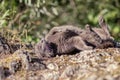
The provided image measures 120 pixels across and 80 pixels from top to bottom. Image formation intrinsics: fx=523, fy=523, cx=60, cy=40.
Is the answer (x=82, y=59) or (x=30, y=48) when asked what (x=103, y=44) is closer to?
(x=82, y=59)

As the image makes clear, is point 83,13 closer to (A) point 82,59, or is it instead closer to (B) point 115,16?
(B) point 115,16

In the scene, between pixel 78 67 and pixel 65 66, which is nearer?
pixel 78 67

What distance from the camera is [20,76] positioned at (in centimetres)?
480

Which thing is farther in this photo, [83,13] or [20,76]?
[83,13]

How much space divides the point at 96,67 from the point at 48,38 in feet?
2.97

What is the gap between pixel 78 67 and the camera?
4.69 meters

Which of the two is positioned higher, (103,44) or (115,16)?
(103,44)

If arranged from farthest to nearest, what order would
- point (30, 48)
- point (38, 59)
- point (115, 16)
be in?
point (115, 16), point (30, 48), point (38, 59)

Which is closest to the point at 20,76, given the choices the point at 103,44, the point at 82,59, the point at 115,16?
the point at 82,59

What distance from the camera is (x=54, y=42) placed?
5.32 metres

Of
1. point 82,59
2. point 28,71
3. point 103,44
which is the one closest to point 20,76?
point 28,71

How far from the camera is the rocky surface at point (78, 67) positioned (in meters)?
4.48

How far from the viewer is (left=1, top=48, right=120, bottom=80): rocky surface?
4.48 meters

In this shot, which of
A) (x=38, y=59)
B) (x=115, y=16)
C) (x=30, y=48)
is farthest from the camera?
(x=115, y=16)
